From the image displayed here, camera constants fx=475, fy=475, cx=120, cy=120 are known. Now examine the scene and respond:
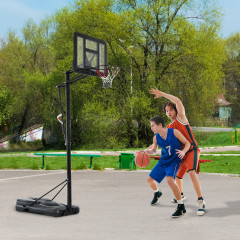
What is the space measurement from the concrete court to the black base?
11 cm

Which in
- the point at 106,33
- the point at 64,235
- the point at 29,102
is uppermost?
the point at 106,33

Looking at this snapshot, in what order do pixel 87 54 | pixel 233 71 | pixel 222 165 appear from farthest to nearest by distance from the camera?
pixel 233 71 → pixel 222 165 → pixel 87 54

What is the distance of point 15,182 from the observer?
12.6 m

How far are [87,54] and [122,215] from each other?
107 inches

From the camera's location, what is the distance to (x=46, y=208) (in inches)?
306

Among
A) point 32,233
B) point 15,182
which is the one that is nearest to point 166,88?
point 15,182

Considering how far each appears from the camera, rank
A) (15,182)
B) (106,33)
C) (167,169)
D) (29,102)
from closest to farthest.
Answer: (167,169), (15,182), (106,33), (29,102)

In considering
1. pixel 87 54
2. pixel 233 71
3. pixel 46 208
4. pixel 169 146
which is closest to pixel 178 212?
pixel 169 146

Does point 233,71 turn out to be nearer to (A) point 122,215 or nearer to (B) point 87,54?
(B) point 87,54

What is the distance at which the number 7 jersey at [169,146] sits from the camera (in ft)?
24.8

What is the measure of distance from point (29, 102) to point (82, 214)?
130ft

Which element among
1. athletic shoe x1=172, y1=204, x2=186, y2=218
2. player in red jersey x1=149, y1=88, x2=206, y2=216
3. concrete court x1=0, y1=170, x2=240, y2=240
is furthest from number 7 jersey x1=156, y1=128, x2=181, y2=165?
concrete court x1=0, y1=170, x2=240, y2=240

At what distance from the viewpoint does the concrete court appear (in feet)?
20.8

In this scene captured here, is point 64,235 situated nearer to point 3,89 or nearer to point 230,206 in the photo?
point 230,206
